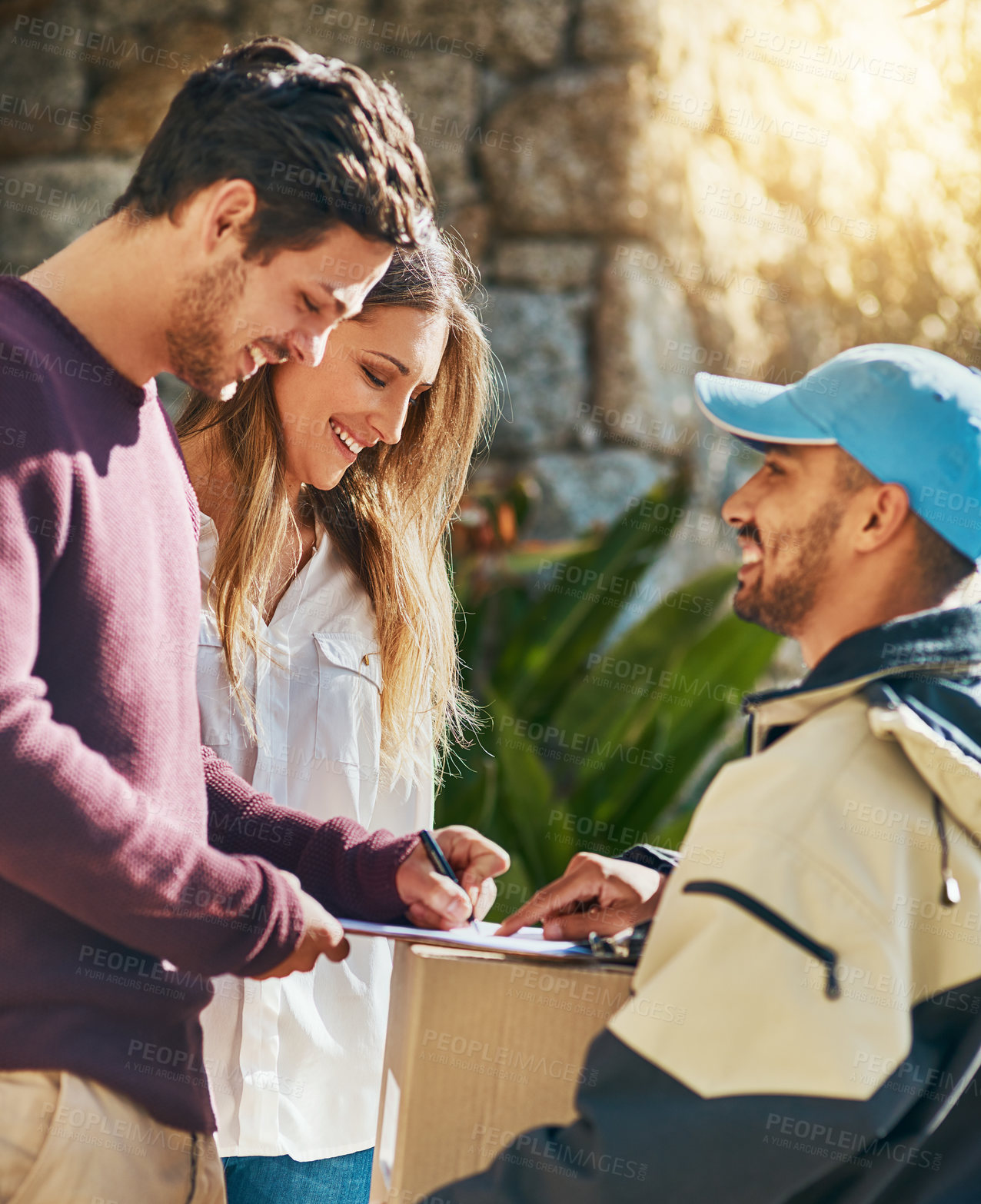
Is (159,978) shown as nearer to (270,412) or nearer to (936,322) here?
(270,412)

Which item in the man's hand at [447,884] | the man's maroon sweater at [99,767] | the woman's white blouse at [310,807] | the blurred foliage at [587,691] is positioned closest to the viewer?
the man's maroon sweater at [99,767]

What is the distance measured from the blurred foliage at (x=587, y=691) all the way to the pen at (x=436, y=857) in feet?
2.94

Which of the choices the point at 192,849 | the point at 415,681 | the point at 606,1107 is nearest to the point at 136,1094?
the point at 192,849

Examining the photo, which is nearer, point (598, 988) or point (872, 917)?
point (872, 917)

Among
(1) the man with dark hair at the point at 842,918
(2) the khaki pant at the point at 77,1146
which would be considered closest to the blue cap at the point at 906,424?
(1) the man with dark hair at the point at 842,918

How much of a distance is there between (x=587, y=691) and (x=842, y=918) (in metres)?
1.65

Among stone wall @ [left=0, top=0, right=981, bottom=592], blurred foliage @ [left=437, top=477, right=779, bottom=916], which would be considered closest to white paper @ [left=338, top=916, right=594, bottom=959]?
blurred foliage @ [left=437, top=477, right=779, bottom=916]

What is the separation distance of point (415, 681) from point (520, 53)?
8.94ft

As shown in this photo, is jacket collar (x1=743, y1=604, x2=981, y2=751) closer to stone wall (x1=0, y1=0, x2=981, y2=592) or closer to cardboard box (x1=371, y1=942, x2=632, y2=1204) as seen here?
cardboard box (x1=371, y1=942, x2=632, y2=1204)

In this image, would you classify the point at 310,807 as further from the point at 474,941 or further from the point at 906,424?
the point at 906,424

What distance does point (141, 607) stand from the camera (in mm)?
830

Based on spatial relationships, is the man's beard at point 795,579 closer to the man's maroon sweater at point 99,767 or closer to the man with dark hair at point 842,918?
the man with dark hair at point 842,918

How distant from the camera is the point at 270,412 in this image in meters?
1.31

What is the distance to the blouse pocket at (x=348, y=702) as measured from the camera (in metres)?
1.27
